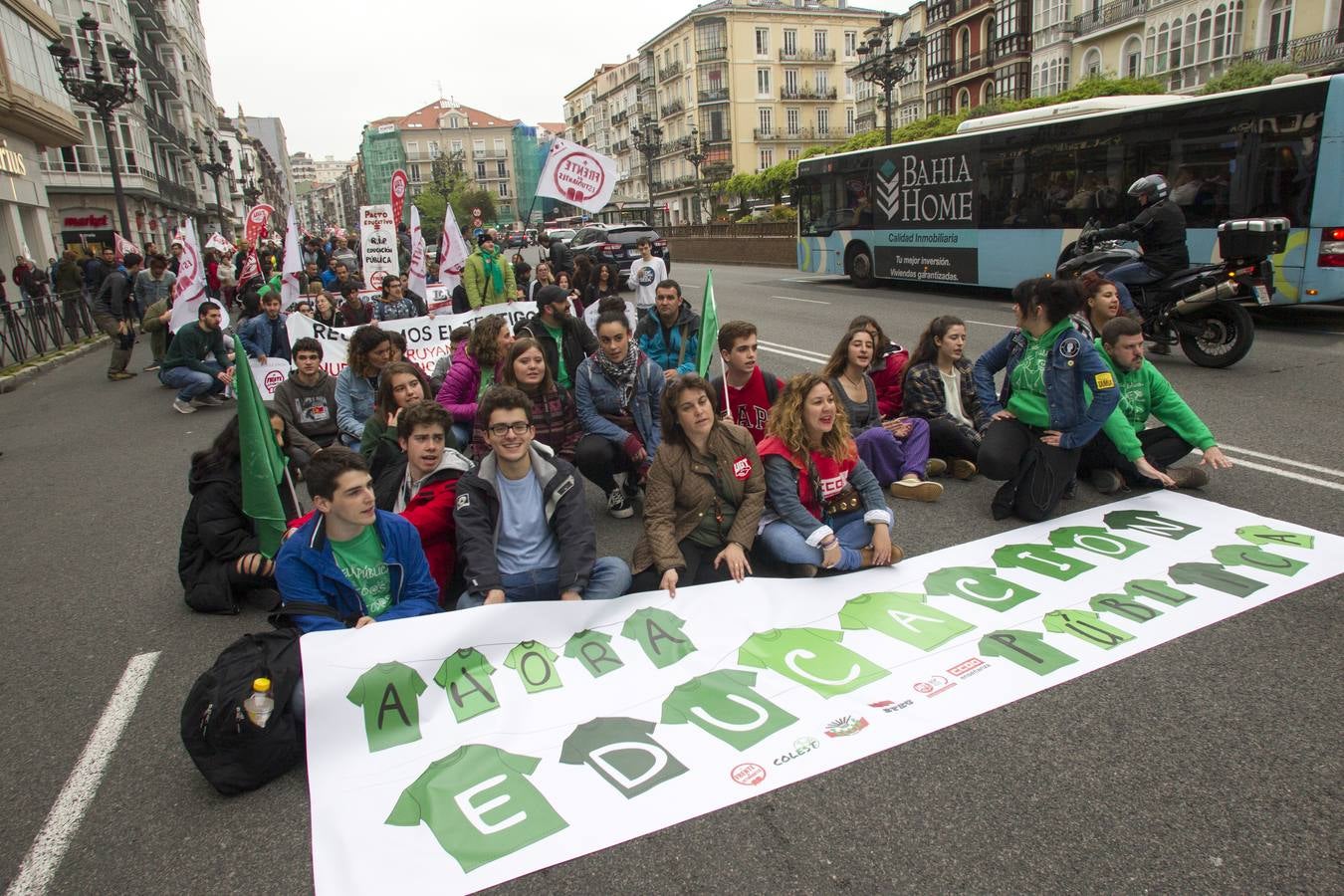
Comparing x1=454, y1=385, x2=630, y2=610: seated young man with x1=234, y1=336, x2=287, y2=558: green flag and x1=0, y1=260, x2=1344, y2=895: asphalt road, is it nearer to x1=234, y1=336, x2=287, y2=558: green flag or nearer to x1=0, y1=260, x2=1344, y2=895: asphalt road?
x1=234, y1=336, x2=287, y2=558: green flag

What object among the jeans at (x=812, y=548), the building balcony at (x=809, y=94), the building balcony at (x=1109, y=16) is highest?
the building balcony at (x=809, y=94)

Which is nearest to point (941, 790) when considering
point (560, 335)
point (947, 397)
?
point (947, 397)

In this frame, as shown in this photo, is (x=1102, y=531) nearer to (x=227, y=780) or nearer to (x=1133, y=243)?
(x=227, y=780)

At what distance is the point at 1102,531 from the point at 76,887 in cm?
484

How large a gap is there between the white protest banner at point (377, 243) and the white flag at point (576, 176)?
5.06 m

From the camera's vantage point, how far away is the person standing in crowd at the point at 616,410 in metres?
5.99

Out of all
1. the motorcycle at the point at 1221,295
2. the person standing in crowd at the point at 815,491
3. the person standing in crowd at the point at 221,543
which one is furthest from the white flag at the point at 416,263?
the person standing in crowd at the point at 815,491

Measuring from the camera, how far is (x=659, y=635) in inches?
151

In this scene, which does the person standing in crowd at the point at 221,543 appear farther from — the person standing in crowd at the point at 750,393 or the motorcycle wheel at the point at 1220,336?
the motorcycle wheel at the point at 1220,336

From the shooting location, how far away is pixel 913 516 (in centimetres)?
556

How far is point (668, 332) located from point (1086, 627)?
4.37m

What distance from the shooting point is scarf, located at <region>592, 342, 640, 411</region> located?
6086 mm

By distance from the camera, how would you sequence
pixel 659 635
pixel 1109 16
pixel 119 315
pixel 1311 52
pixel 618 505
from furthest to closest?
pixel 1109 16 → pixel 1311 52 → pixel 119 315 → pixel 618 505 → pixel 659 635

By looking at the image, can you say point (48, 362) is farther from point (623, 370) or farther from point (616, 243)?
point (616, 243)
